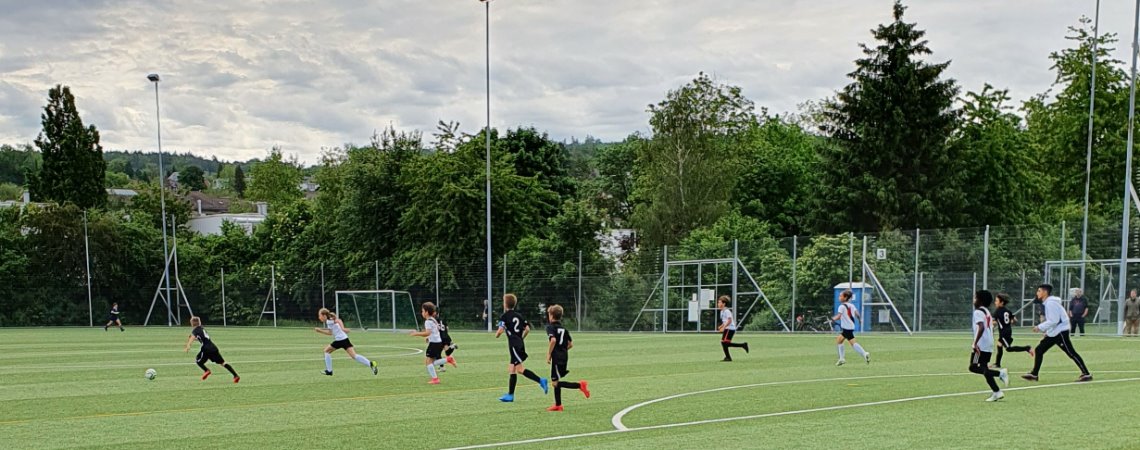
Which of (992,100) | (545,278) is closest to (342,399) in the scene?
(545,278)

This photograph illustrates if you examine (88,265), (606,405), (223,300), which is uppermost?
(606,405)

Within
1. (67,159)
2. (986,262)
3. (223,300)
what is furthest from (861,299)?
(67,159)

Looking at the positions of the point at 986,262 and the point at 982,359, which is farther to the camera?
the point at 986,262

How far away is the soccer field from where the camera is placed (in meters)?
12.1

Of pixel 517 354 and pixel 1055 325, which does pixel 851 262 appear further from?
pixel 517 354

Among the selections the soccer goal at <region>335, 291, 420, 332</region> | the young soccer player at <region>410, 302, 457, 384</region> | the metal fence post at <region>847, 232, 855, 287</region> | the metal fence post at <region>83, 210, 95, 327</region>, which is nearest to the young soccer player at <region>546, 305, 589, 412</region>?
the young soccer player at <region>410, 302, 457, 384</region>

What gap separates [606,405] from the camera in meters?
15.8

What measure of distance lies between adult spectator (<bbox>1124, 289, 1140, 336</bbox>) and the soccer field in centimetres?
731

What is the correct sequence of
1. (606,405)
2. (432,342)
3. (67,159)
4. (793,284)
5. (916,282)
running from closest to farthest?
(606,405)
(432,342)
(916,282)
(793,284)
(67,159)

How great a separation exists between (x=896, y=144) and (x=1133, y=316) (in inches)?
953

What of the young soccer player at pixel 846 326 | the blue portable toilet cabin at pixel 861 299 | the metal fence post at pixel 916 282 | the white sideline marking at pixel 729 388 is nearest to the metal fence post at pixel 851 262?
the blue portable toilet cabin at pixel 861 299

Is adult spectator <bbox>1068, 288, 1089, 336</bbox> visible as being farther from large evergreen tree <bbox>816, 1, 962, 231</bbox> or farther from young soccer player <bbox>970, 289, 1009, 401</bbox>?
large evergreen tree <bbox>816, 1, 962, 231</bbox>

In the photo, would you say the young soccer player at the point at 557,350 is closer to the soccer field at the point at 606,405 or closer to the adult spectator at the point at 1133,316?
the soccer field at the point at 606,405

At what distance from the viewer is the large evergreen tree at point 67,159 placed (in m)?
87.8
